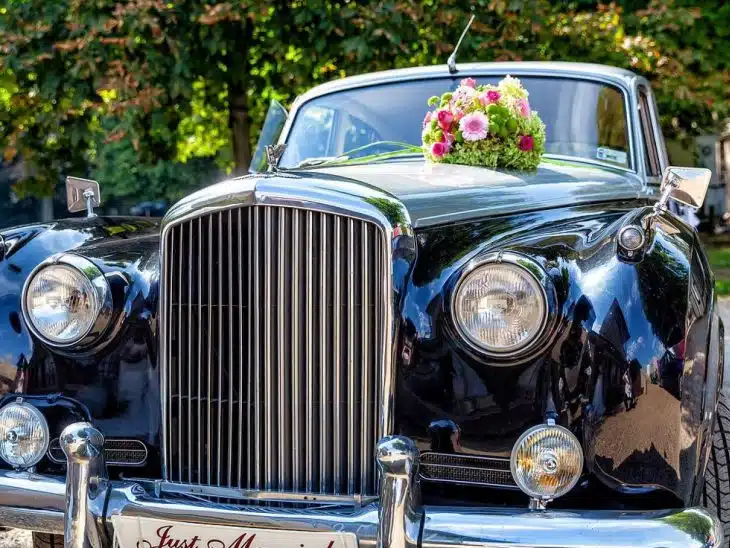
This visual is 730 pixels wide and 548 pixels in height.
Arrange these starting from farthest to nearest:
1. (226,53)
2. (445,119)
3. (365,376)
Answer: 1. (226,53)
2. (445,119)
3. (365,376)

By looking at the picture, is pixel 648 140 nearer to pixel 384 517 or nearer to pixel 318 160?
pixel 318 160

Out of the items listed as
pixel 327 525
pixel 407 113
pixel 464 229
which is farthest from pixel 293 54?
pixel 327 525

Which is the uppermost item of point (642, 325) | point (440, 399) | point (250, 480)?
point (642, 325)

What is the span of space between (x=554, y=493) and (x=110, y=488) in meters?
1.16

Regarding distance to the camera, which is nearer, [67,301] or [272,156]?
[67,301]

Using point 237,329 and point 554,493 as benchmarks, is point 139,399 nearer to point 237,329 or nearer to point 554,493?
point 237,329

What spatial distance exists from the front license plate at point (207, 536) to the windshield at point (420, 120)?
2070 mm

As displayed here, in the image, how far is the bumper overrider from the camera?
97.2 inches

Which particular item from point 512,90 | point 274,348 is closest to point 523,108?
point 512,90

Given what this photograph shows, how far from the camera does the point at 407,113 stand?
15.0 ft

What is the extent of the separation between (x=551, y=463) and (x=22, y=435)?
151 centimetres

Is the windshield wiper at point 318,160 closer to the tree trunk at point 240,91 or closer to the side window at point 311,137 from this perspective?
the side window at point 311,137

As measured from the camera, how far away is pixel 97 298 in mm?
3051

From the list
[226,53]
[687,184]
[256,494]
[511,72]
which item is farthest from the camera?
[226,53]
